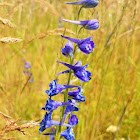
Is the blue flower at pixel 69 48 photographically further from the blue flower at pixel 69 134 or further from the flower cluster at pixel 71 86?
the blue flower at pixel 69 134

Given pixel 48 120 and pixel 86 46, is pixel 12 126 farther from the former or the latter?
pixel 86 46

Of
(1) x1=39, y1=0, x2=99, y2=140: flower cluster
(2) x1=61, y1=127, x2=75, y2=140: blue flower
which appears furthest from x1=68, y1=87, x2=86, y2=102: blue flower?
(2) x1=61, y1=127, x2=75, y2=140: blue flower

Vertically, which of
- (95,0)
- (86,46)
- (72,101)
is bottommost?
(72,101)

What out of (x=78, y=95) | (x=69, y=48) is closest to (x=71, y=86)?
(x=78, y=95)

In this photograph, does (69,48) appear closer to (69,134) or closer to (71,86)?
(71,86)

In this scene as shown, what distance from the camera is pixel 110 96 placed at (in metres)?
3.14

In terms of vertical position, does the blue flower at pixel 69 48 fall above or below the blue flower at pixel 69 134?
above

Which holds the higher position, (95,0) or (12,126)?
(95,0)

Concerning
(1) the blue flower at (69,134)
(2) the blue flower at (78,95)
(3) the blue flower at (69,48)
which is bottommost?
(1) the blue flower at (69,134)

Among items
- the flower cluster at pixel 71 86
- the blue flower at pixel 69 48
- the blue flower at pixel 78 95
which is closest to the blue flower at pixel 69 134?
the flower cluster at pixel 71 86

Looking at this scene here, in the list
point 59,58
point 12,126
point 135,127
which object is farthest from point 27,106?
point 12,126

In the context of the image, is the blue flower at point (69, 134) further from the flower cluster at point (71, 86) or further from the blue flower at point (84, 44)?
the blue flower at point (84, 44)

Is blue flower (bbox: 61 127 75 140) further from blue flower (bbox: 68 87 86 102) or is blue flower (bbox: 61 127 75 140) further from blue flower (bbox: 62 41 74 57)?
blue flower (bbox: 62 41 74 57)

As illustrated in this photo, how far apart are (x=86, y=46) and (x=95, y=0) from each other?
0.71 feet
